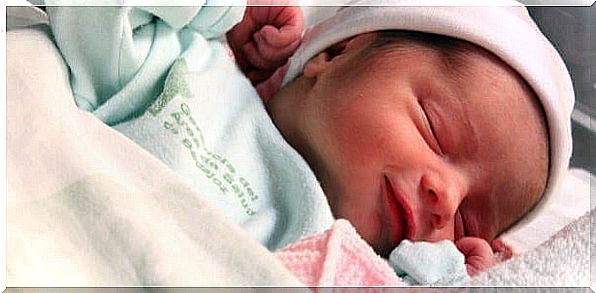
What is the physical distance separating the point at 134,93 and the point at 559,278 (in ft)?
1.32

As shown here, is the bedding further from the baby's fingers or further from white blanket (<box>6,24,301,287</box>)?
the baby's fingers

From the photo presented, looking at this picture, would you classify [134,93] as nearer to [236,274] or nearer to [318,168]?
[318,168]

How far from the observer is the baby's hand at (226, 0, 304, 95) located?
930 mm

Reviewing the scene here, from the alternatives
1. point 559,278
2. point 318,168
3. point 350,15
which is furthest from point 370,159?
point 559,278

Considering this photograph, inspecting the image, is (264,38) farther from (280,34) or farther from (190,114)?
(190,114)

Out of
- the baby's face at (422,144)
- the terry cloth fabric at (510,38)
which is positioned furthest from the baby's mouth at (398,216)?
the terry cloth fabric at (510,38)

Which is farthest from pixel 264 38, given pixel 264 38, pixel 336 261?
pixel 336 261

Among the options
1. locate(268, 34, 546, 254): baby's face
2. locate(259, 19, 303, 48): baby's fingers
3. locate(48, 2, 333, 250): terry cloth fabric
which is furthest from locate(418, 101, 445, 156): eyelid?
locate(259, 19, 303, 48): baby's fingers

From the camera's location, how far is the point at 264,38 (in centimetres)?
93

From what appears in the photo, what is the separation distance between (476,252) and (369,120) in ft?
0.43

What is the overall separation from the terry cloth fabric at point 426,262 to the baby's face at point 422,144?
0.04m

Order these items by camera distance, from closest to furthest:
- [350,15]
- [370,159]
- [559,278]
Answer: [559,278], [370,159], [350,15]

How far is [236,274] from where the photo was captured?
488mm

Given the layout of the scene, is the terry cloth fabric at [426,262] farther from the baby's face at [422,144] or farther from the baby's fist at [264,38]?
the baby's fist at [264,38]
